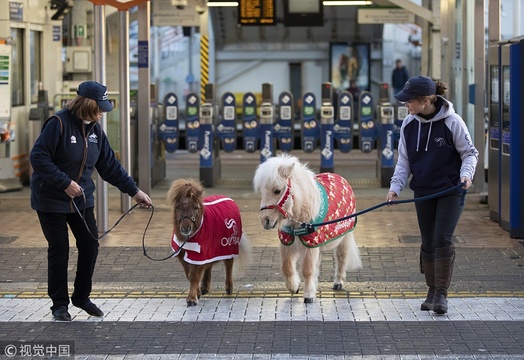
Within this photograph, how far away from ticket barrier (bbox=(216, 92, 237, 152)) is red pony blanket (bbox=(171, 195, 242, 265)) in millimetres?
8516

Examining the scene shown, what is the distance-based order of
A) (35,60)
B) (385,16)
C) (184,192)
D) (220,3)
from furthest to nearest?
(385,16) → (220,3) → (35,60) → (184,192)

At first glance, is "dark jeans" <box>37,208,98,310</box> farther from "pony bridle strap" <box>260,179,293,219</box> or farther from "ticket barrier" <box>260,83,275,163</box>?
"ticket barrier" <box>260,83,275,163</box>

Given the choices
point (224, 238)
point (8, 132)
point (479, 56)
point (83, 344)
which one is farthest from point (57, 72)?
point (83, 344)

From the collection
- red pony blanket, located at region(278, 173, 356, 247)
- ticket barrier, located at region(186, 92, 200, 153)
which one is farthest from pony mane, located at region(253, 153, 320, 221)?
ticket barrier, located at region(186, 92, 200, 153)

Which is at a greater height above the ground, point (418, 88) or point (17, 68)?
point (17, 68)

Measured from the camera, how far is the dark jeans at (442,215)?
7.93 m

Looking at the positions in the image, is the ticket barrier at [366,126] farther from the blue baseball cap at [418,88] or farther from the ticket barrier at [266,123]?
the blue baseball cap at [418,88]

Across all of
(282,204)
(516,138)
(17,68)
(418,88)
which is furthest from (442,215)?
(17,68)

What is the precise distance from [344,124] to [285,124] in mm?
949

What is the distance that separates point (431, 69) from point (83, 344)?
16.2 meters

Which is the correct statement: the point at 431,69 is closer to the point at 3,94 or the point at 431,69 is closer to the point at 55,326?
the point at 3,94

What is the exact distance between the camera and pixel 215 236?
8.54m

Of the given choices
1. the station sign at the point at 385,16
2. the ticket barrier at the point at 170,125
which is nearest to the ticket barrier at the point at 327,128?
the ticket barrier at the point at 170,125

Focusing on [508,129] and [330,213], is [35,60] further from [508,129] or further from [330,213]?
[330,213]
